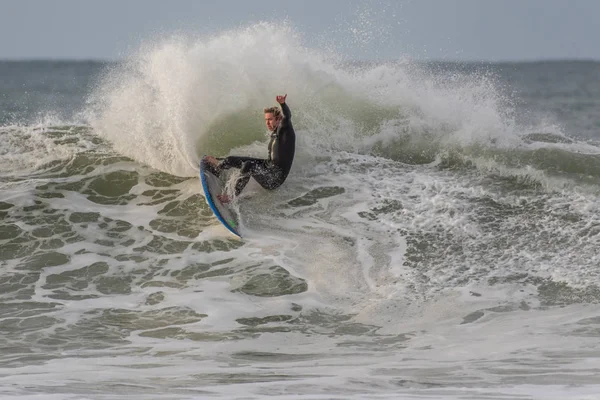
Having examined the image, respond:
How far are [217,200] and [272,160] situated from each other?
2.82ft

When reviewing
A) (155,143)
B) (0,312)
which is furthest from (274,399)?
(155,143)

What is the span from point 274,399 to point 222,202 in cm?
488

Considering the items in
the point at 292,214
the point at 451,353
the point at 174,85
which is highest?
the point at 174,85

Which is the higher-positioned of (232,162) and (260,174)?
(232,162)

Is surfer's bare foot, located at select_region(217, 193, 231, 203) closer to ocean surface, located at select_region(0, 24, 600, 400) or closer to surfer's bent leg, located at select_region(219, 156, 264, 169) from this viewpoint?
ocean surface, located at select_region(0, 24, 600, 400)

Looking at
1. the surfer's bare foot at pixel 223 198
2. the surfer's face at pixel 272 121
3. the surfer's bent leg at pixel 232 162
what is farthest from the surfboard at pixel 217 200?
the surfer's face at pixel 272 121

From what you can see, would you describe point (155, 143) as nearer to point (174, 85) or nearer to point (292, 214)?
point (174, 85)

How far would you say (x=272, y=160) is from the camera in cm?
1056

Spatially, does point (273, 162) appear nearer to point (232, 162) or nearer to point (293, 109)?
point (232, 162)

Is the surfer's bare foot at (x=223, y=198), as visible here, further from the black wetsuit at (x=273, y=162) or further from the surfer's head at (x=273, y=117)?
the surfer's head at (x=273, y=117)

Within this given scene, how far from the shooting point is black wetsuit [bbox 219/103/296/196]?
1034cm

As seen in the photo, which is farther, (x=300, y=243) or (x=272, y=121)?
(x=272, y=121)

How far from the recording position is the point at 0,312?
325 inches

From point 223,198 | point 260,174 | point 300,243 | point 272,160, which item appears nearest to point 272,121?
point 272,160
